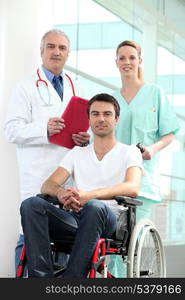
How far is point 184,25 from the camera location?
17.4ft

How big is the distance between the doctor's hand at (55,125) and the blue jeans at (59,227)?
15.5 inches

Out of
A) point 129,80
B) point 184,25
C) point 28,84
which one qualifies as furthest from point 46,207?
point 184,25

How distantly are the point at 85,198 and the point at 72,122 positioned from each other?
42 centimetres

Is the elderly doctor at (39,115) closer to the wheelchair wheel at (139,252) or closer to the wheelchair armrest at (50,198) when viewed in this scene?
the wheelchair armrest at (50,198)

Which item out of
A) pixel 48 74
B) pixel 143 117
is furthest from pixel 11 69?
pixel 143 117

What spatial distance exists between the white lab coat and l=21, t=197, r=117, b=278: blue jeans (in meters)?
0.40

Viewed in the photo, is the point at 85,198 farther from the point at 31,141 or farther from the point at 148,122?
the point at 148,122

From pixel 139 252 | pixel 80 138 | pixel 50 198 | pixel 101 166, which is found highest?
pixel 80 138

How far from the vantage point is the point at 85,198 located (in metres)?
2.19

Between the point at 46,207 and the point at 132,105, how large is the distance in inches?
32.1

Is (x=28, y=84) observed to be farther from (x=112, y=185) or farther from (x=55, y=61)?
(x=112, y=185)

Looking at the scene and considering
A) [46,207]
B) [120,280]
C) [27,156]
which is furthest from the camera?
[27,156]

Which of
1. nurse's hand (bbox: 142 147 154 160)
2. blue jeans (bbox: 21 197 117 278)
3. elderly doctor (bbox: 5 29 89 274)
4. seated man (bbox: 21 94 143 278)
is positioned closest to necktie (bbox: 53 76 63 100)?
elderly doctor (bbox: 5 29 89 274)

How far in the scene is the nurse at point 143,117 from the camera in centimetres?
270
